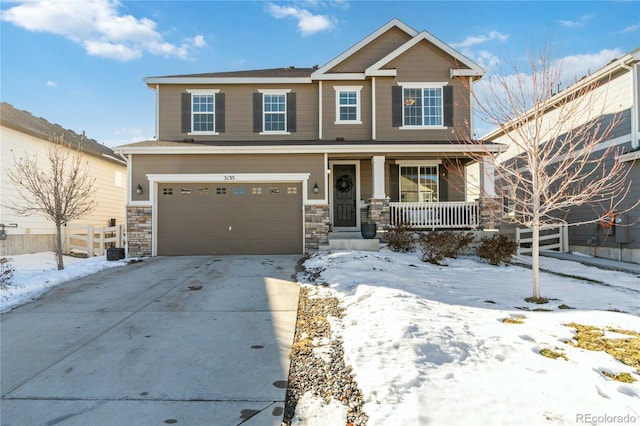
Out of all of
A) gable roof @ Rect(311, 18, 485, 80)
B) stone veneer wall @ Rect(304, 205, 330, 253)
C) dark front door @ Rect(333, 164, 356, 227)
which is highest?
gable roof @ Rect(311, 18, 485, 80)

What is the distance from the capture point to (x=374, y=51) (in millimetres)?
13742

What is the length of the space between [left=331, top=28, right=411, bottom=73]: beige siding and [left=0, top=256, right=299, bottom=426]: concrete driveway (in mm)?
9289

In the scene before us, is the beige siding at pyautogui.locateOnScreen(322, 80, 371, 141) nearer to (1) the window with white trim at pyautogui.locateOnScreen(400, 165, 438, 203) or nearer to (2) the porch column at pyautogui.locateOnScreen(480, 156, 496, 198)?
(1) the window with white trim at pyautogui.locateOnScreen(400, 165, 438, 203)

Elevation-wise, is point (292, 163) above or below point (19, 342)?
above

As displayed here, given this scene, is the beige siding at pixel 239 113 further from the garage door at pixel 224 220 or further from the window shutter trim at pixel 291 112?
the garage door at pixel 224 220

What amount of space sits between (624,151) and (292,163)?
10233mm

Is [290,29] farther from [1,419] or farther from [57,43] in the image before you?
[1,419]

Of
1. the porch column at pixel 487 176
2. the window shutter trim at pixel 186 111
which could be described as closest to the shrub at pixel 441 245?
the porch column at pixel 487 176

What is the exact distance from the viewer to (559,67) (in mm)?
6047

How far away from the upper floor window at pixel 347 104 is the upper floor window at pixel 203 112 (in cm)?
428

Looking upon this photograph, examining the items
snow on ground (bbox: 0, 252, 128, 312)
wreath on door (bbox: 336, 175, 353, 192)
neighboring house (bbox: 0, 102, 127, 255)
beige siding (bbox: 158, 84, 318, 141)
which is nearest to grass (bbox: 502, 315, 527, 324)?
snow on ground (bbox: 0, 252, 128, 312)

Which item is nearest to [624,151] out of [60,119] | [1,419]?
[1,419]

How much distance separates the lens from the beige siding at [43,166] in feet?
41.8

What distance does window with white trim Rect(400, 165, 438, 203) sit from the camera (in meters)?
13.7
